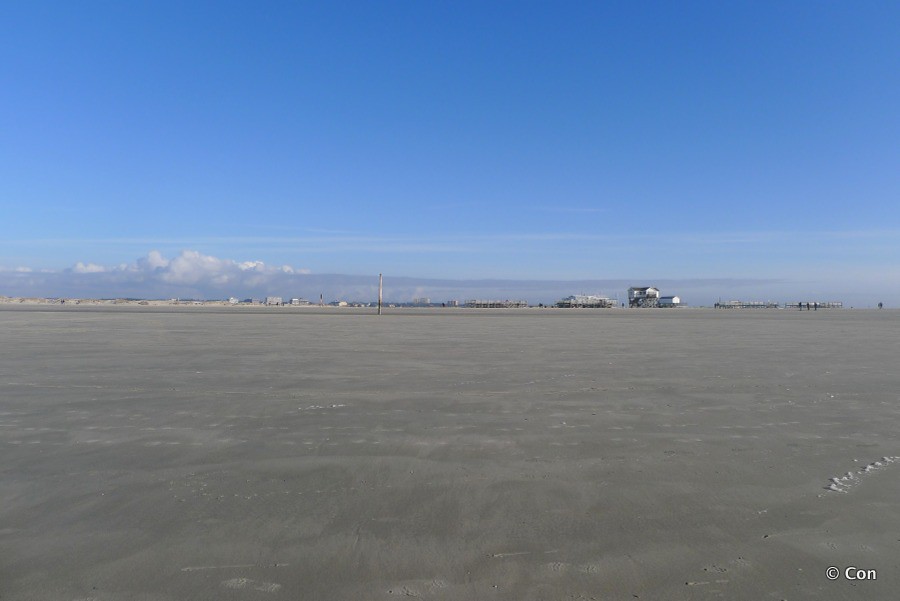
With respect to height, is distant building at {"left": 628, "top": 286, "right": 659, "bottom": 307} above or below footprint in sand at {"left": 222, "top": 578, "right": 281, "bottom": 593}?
above

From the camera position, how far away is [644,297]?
447 ft

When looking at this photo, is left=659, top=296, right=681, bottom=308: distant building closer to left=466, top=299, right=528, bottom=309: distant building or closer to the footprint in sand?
left=466, top=299, right=528, bottom=309: distant building

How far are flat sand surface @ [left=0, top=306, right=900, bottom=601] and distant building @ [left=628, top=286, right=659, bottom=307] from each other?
430 ft

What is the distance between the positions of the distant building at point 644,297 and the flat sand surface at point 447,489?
131 m

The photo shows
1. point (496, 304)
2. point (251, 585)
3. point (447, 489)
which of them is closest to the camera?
point (251, 585)

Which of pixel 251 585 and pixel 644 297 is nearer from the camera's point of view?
pixel 251 585

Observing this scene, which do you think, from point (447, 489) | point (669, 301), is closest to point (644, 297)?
point (669, 301)

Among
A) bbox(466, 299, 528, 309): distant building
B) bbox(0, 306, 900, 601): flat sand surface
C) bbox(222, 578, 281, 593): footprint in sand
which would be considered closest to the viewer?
bbox(222, 578, 281, 593): footprint in sand

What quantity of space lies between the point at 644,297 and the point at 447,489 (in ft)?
460

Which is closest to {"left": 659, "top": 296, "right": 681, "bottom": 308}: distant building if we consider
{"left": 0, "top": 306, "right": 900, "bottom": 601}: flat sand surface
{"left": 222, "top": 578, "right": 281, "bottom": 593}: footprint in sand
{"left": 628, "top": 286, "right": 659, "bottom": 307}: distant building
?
{"left": 628, "top": 286, "right": 659, "bottom": 307}: distant building

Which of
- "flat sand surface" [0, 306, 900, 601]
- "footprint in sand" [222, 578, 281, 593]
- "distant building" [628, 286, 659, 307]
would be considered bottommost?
"footprint in sand" [222, 578, 281, 593]

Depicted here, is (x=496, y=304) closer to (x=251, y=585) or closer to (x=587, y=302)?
(x=587, y=302)

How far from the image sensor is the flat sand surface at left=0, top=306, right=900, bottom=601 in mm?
3350

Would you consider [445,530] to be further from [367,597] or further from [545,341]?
[545,341]
